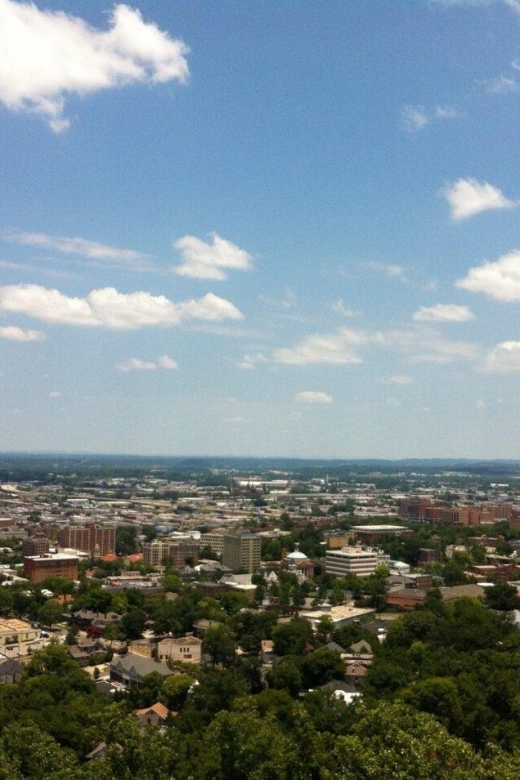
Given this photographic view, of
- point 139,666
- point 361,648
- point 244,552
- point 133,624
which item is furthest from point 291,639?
point 244,552

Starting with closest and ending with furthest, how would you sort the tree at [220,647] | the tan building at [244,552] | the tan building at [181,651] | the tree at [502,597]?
the tree at [220,647]
the tan building at [181,651]
the tree at [502,597]
the tan building at [244,552]

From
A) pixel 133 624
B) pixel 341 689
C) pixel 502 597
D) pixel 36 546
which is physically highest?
pixel 36 546

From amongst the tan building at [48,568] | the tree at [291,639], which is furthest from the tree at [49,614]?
the tree at [291,639]

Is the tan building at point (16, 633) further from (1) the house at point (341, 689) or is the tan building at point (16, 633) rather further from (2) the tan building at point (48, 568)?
(2) the tan building at point (48, 568)

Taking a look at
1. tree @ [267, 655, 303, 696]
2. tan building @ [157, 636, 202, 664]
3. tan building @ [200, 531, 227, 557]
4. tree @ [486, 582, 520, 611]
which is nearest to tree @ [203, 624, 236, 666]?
tan building @ [157, 636, 202, 664]

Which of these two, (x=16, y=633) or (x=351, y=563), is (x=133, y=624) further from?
(x=351, y=563)

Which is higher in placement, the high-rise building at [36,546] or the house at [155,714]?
the high-rise building at [36,546]

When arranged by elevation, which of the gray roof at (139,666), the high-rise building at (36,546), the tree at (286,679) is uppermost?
the high-rise building at (36,546)

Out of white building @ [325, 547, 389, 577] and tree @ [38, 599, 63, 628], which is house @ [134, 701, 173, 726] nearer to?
tree @ [38, 599, 63, 628]
